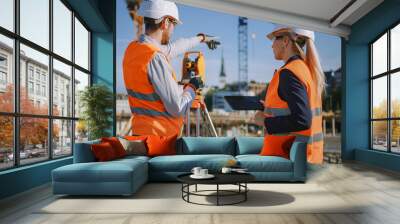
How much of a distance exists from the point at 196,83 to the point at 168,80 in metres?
0.76

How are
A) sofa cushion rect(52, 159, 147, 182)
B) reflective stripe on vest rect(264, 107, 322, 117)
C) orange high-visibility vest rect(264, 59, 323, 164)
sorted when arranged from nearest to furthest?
sofa cushion rect(52, 159, 147, 182) → reflective stripe on vest rect(264, 107, 322, 117) → orange high-visibility vest rect(264, 59, 323, 164)

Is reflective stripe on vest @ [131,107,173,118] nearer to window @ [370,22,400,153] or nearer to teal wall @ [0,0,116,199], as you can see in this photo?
teal wall @ [0,0,116,199]

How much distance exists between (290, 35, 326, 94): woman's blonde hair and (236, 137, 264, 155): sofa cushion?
2.75 meters

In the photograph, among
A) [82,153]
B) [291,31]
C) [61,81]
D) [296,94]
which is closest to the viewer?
[82,153]

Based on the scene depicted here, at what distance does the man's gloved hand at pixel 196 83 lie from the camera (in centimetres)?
806

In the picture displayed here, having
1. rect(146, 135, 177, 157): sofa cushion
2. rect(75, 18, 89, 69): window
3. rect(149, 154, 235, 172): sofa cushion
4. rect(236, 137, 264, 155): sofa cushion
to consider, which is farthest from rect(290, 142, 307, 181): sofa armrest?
rect(75, 18, 89, 69): window

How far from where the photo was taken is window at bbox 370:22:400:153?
24.7 feet

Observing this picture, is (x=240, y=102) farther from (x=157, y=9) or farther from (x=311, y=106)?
(x=157, y=9)

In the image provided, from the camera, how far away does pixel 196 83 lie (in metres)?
8.10

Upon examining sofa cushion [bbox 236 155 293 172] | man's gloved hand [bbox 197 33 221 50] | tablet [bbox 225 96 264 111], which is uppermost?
man's gloved hand [bbox 197 33 221 50]

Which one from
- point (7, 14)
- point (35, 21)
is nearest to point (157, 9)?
point (35, 21)

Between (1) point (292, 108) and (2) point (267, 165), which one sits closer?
(2) point (267, 165)

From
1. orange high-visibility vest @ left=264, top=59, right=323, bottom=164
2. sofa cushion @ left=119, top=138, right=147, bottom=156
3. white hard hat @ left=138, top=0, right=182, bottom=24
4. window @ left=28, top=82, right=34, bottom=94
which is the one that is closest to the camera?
window @ left=28, top=82, right=34, bottom=94

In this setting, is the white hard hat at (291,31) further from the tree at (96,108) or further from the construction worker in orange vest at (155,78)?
the tree at (96,108)
